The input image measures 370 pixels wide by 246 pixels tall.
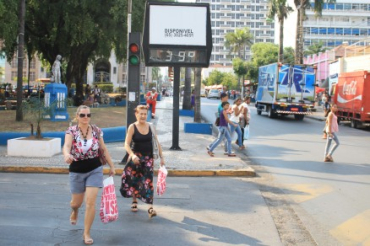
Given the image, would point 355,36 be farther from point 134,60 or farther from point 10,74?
point 134,60

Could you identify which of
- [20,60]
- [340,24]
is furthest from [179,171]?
[340,24]

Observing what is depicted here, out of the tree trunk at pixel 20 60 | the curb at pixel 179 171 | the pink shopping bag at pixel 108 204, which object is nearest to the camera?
the pink shopping bag at pixel 108 204

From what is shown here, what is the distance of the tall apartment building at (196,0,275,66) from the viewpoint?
147625 millimetres

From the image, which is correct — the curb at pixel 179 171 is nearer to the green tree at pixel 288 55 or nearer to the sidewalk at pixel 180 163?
the sidewalk at pixel 180 163

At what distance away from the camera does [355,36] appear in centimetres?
9681

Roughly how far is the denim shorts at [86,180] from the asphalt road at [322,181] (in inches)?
108

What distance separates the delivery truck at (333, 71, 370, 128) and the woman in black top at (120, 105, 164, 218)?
19107 mm

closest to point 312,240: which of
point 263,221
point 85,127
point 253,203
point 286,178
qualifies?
point 263,221

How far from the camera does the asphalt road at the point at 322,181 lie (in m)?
5.99

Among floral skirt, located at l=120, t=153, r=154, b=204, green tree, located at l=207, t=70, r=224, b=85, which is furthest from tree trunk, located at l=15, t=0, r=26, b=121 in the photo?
green tree, located at l=207, t=70, r=224, b=85

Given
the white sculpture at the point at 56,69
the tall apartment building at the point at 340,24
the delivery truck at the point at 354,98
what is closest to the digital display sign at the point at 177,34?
the white sculpture at the point at 56,69

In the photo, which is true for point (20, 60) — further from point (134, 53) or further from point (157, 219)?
point (157, 219)

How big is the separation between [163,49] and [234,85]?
83742 millimetres

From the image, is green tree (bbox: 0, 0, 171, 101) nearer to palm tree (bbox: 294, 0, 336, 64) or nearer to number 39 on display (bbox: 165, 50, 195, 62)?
number 39 on display (bbox: 165, 50, 195, 62)
